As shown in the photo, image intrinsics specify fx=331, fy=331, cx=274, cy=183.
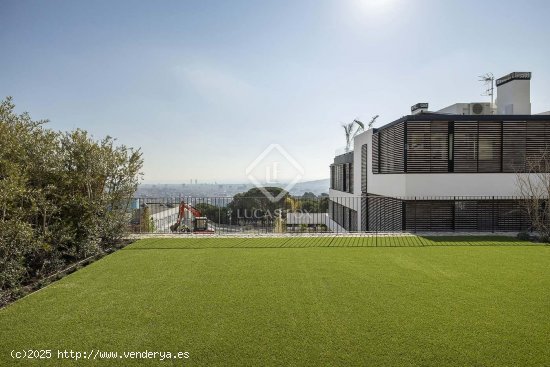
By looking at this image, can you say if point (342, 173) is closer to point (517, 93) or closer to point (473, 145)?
point (517, 93)

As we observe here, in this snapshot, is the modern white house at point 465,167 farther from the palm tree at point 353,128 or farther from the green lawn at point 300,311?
the palm tree at point 353,128

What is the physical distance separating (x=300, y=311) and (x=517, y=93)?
15008 mm

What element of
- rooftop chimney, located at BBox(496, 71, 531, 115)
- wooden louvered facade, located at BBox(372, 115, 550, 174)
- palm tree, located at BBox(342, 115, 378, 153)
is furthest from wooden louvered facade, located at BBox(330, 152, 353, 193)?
wooden louvered facade, located at BBox(372, 115, 550, 174)

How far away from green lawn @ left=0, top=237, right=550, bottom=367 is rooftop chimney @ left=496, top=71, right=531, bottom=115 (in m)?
9.17

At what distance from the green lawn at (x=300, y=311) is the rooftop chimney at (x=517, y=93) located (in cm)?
917

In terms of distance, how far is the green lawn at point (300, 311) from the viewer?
3.64 m

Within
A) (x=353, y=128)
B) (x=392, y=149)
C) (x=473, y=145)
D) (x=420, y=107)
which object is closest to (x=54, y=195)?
(x=392, y=149)

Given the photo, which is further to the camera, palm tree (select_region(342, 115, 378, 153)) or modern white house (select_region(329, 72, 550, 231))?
palm tree (select_region(342, 115, 378, 153))

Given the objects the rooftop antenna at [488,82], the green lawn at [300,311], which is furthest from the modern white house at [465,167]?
the rooftop antenna at [488,82]

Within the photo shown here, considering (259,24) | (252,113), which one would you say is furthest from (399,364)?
(252,113)

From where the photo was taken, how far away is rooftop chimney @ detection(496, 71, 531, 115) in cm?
1423

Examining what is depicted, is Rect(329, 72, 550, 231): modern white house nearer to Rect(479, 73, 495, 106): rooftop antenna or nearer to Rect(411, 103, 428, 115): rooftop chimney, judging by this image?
Rect(411, 103, 428, 115): rooftop chimney

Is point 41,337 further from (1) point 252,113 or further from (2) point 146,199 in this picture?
(1) point 252,113

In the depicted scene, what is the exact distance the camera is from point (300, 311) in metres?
4.80
